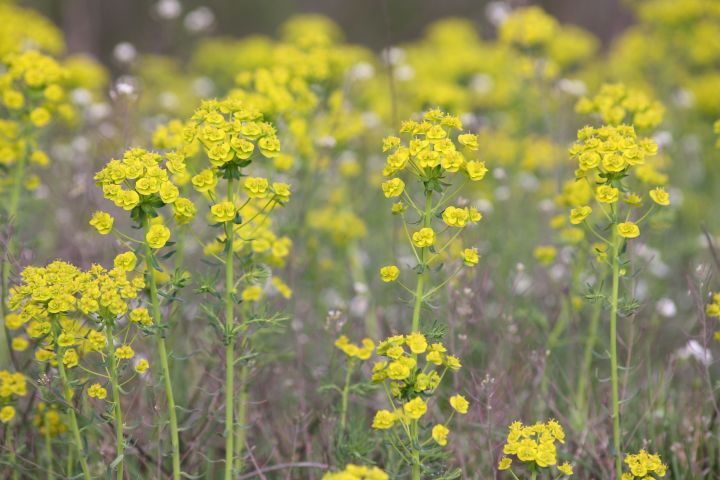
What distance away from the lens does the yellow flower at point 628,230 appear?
279cm

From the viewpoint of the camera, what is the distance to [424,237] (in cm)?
263

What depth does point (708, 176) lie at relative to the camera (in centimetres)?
638

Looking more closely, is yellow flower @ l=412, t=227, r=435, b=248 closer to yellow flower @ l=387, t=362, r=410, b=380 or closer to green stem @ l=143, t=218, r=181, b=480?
yellow flower @ l=387, t=362, r=410, b=380

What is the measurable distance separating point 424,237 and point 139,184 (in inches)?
34.7

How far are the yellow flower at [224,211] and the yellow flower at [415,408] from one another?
0.79m

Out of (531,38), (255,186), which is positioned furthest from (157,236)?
(531,38)

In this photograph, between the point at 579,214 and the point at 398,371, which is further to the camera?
the point at 579,214

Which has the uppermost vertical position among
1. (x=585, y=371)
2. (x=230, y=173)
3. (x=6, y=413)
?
(x=230, y=173)

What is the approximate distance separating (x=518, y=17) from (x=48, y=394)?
3.57 m

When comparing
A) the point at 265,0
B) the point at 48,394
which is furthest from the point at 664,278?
the point at 265,0

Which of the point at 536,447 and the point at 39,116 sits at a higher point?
the point at 39,116

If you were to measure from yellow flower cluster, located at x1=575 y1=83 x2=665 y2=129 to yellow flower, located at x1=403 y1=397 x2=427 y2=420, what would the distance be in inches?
62.8

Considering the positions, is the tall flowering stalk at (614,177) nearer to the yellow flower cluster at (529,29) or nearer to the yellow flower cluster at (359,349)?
the yellow flower cluster at (359,349)

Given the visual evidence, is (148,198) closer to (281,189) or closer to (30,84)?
(281,189)
